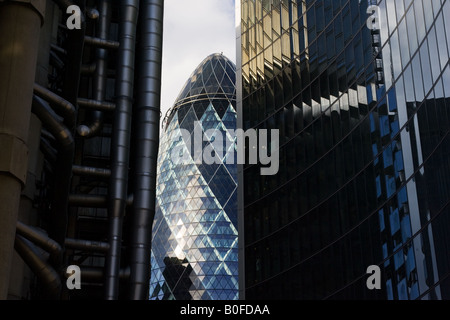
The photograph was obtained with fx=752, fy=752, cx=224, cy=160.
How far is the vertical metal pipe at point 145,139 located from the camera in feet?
119

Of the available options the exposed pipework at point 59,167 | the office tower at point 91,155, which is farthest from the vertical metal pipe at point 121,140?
the exposed pipework at point 59,167

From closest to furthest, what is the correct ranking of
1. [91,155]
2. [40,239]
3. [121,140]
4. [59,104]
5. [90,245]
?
[40,239] < [59,104] < [90,245] < [121,140] < [91,155]

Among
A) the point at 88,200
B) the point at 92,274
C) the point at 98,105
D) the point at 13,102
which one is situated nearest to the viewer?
the point at 13,102

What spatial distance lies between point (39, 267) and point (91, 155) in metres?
13.2

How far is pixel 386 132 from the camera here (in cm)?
3234

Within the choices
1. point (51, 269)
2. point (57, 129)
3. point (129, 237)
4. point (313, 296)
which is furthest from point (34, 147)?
point (313, 296)

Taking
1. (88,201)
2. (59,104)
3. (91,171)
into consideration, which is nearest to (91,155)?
(91,171)

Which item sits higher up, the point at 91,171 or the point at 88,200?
the point at 91,171

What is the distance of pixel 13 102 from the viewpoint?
19578 millimetres

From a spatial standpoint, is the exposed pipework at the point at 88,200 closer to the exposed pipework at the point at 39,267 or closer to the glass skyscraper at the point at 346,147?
the exposed pipework at the point at 39,267

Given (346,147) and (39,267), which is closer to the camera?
(39,267)

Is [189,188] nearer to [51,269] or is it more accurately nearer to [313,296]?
[313,296]

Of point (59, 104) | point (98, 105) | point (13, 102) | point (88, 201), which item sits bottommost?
point (13, 102)

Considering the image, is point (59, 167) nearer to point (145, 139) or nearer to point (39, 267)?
point (39, 267)
